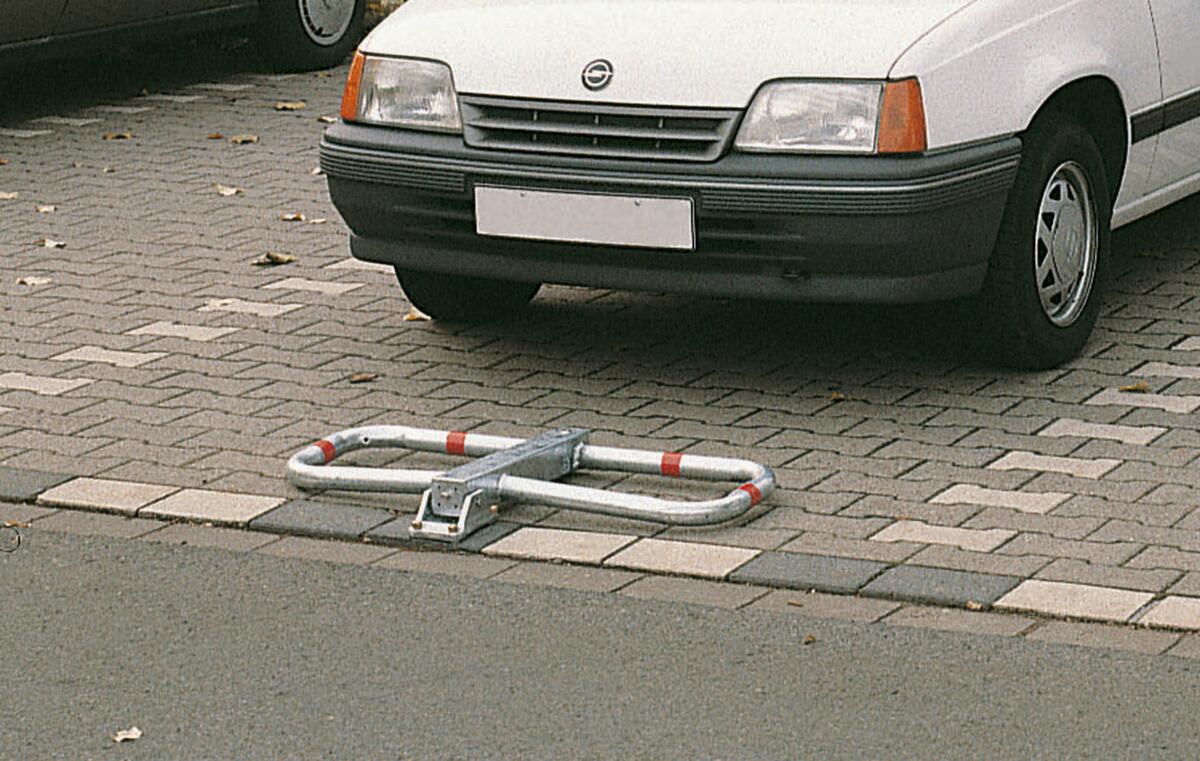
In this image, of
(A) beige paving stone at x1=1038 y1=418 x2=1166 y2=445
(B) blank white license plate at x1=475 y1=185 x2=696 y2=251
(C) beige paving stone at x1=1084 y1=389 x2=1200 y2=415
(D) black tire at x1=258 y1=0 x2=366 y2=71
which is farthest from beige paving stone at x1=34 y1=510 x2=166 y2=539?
(D) black tire at x1=258 y1=0 x2=366 y2=71

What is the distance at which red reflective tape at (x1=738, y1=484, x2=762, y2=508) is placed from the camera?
566 centimetres

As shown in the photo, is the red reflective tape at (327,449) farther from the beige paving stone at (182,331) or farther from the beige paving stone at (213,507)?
the beige paving stone at (182,331)

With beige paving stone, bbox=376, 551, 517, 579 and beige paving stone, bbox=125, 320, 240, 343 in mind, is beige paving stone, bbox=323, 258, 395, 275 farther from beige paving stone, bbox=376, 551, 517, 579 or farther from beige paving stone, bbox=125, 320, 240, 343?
beige paving stone, bbox=376, 551, 517, 579

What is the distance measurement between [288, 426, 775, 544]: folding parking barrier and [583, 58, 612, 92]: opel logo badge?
989mm

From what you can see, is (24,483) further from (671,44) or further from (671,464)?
(671,44)

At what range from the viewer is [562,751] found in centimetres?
Answer: 432

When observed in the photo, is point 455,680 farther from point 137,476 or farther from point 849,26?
point 849,26

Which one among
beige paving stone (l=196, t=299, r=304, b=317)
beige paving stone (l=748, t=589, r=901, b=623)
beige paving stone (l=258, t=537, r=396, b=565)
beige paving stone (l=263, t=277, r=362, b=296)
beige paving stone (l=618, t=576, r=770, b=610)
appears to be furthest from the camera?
beige paving stone (l=263, t=277, r=362, b=296)

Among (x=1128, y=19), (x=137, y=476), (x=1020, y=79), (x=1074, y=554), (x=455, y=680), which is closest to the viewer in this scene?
(x=455, y=680)

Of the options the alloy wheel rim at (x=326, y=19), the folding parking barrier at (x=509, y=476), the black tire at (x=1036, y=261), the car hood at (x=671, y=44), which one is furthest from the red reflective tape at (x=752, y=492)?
the alloy wheel rim at (x=326, y=19)

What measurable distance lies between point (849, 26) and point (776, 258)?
0.66 metres

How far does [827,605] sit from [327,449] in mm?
1574

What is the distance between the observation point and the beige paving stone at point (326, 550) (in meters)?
5.54

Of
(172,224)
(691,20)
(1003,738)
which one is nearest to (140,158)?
(172,224)
